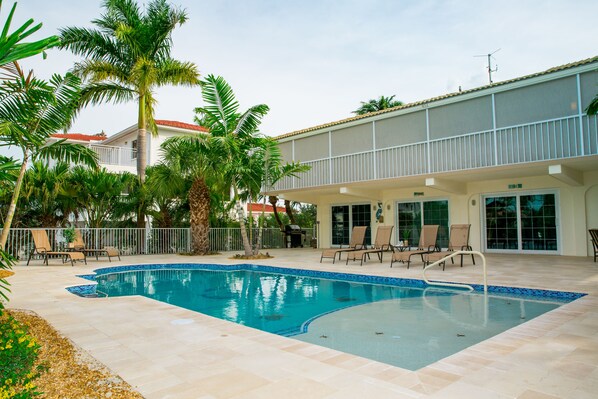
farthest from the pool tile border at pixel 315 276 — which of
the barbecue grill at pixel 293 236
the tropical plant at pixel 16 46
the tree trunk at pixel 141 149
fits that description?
the barbecue grill at pixel 293 236

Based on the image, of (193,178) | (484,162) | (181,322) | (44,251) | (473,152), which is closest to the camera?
(181,322)

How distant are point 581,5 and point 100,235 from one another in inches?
692

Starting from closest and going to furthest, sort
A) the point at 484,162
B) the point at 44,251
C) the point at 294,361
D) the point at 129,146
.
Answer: the point at 294,361, the point at 484,162, the point at 44,251, the point at 129,146

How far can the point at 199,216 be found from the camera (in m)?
16.7

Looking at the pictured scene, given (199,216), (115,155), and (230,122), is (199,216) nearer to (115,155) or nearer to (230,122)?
(230,122)

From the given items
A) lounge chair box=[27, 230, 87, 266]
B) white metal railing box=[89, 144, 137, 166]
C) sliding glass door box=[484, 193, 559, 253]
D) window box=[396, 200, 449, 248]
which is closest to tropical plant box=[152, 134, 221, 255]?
lounge chair box=[27, 230, 87, 266]

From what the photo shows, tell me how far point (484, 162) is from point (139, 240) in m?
13.4

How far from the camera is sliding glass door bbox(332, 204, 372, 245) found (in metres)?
18.9

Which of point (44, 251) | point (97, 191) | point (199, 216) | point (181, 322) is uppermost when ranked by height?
point (97, 191)

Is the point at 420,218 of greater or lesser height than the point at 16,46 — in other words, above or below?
below

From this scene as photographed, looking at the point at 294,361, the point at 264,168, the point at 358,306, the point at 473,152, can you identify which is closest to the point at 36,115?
the point at 294,361

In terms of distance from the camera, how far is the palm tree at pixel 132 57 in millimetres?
16672

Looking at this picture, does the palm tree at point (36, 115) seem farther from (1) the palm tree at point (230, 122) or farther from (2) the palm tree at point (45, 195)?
(2) the palm tree at point (45, 195)

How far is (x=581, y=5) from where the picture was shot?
11492 mm
